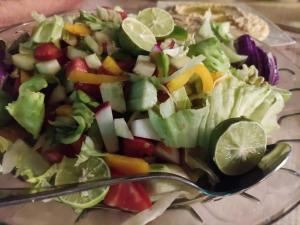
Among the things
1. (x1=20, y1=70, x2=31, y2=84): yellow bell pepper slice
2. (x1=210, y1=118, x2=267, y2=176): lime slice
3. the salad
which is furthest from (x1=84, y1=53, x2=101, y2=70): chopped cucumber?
(x1=210, y1=118, x2=267, y2=176): lime slice

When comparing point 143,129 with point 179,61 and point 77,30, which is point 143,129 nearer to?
point 179,61

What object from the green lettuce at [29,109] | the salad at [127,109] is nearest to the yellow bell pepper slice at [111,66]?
the salad at [127,109]

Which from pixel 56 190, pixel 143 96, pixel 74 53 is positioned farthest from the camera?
pixel 74 53

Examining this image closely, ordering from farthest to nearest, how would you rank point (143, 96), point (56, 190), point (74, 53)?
1. point (74, 53)
2. point (143, 96)
3. point (56, 190)

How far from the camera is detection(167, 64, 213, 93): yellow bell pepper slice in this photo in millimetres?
781

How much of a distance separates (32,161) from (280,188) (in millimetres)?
341

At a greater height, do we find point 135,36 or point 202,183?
point 135,36

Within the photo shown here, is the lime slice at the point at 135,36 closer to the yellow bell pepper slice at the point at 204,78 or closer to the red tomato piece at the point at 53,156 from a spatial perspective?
the yellow bell pepper slice at the point at 204,78

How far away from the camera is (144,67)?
0.79 metres

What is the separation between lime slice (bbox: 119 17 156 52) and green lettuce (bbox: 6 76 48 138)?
153 mm

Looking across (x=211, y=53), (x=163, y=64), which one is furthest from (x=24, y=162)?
(x=211, y=53)

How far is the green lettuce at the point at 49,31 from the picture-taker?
0.88 m

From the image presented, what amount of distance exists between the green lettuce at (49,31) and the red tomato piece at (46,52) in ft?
0.05

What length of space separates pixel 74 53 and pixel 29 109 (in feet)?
0.43
